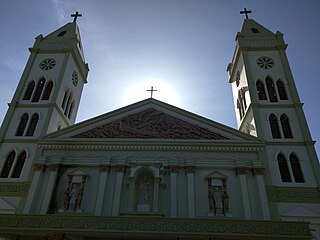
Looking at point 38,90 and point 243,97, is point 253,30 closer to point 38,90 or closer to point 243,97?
point 243,97

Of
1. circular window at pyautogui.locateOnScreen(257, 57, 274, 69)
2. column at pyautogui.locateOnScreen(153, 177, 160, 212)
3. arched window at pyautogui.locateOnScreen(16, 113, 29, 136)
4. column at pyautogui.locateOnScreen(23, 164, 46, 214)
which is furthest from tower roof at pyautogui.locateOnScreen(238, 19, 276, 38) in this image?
column at pyautogui.locateOnScreen(23, 164, 46, 214)

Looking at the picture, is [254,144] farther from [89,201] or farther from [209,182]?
[89,201]

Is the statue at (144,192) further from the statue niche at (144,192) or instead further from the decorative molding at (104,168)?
the decorative molding at (104,168)

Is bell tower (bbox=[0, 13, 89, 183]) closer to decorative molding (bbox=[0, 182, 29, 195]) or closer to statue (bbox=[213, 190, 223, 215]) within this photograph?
decorative molding (bbox=[0, 182, 29, 195])

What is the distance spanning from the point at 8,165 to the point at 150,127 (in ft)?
28.6

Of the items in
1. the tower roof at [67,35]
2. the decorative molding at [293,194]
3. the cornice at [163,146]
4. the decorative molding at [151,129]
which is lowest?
the decorative molding at [293,194]

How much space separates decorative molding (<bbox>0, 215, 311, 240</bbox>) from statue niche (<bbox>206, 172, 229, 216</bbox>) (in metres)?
2.65

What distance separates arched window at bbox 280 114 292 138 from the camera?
657 inches

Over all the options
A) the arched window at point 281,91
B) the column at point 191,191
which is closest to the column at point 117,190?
the column at point 191,191

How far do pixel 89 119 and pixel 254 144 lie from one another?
10004 millimetres

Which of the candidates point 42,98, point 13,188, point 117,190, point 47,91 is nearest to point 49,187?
point 13,188

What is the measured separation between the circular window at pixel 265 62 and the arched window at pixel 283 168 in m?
7.20

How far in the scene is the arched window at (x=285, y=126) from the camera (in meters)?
16.7

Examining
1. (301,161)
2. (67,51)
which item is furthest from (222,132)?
(67,51)
